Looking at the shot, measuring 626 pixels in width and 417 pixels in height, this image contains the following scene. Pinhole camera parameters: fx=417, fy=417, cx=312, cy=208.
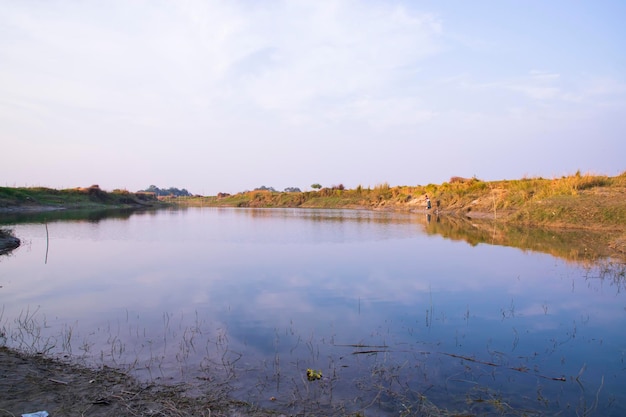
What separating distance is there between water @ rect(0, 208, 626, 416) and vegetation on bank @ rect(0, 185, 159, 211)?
32.3m

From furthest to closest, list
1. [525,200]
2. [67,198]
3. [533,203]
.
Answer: [67,198] < [525,200] < [533,203]

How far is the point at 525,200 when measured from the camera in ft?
100

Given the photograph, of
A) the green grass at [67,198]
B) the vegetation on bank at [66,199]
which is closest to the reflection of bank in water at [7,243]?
the vegetation on bank at [66,199]

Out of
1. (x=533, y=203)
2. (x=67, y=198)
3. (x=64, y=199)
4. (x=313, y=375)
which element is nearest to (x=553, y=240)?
(x=533, y=203)

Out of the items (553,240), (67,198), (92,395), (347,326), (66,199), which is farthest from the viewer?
(67,198)

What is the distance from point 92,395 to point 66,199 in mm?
55674

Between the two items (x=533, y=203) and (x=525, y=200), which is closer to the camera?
(x=533, y=203)

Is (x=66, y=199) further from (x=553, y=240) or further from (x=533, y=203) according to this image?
(x=553, y=240)

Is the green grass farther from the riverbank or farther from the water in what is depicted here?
the water

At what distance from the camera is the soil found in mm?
4152

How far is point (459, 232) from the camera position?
78.4 ft

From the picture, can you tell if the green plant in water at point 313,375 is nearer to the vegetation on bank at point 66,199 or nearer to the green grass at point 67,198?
the vegetation on bank at point 66,199

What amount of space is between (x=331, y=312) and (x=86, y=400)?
4.73 meters

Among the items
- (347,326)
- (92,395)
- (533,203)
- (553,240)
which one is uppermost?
(533,203)
